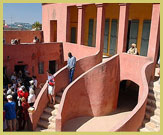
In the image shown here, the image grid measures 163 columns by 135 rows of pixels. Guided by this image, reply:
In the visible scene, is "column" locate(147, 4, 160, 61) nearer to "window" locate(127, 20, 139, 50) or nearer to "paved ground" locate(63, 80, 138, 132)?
"paved ground" locate(63, 80, 138, 132)

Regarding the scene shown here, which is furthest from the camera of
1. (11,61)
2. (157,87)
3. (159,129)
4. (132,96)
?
(132,96)

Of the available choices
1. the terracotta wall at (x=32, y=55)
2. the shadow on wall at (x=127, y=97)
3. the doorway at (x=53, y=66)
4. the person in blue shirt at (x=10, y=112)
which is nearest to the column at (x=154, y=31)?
the shadow on wall at (x=127, y=97)

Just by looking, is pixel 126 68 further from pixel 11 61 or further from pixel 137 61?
pixel 11 61

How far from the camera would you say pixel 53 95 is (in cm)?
959

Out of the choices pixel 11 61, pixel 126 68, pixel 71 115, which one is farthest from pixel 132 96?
pixel 11 61

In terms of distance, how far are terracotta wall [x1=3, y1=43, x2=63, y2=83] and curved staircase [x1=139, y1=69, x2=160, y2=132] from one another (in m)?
8.36

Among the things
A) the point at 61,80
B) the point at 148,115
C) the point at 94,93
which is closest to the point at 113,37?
the point at 94,93

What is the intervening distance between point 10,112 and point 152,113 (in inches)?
221

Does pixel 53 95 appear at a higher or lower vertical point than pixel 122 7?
lower

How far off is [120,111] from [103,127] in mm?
2565

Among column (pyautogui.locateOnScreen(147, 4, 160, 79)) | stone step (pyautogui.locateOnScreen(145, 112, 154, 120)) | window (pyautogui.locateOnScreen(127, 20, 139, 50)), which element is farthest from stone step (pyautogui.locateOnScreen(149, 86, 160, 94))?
window (pyautogui.locateOnScreen(127, 20, 139, 50))

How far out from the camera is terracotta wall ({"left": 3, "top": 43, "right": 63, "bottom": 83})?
13.3m

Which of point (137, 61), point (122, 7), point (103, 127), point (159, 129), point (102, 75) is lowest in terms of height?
point (103, 127)

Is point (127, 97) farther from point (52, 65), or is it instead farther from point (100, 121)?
point (52, 65)
